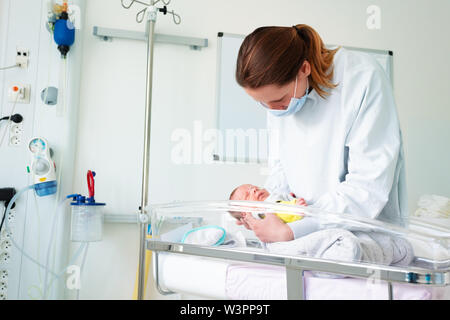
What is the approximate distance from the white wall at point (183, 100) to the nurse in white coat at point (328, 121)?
3.89 feet

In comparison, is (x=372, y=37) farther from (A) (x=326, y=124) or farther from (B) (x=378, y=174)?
(B) (x=378, y=174)

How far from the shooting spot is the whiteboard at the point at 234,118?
8.14ft

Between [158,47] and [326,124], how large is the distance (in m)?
1.55

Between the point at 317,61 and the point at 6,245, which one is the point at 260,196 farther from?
the point at 6,245

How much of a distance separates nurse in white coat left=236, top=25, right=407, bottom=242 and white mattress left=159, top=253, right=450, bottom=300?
3.8 inches

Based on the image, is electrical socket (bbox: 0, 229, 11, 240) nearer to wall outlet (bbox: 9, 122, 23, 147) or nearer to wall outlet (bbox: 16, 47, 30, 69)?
wall outlet (bbox: 9, 122, 23, 147)

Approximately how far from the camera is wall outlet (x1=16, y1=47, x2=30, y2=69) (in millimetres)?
2184

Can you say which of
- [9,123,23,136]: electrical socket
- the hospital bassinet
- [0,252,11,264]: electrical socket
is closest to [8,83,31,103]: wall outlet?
[9,123,23,136]: electrical socket

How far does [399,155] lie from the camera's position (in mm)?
1110

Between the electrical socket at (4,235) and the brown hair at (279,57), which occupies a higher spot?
the brown hair at (279,57)

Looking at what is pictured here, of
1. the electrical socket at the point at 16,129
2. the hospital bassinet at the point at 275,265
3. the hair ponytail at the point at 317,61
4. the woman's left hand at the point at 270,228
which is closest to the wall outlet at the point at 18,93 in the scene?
the electrical socket at the point at 16,129

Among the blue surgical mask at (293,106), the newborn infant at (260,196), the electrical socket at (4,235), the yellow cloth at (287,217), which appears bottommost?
the electrical socket at (4,235)

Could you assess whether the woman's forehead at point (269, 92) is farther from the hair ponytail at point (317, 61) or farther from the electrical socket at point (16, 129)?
the electrical socket at point (16, 129)

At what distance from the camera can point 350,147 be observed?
1122 mm
